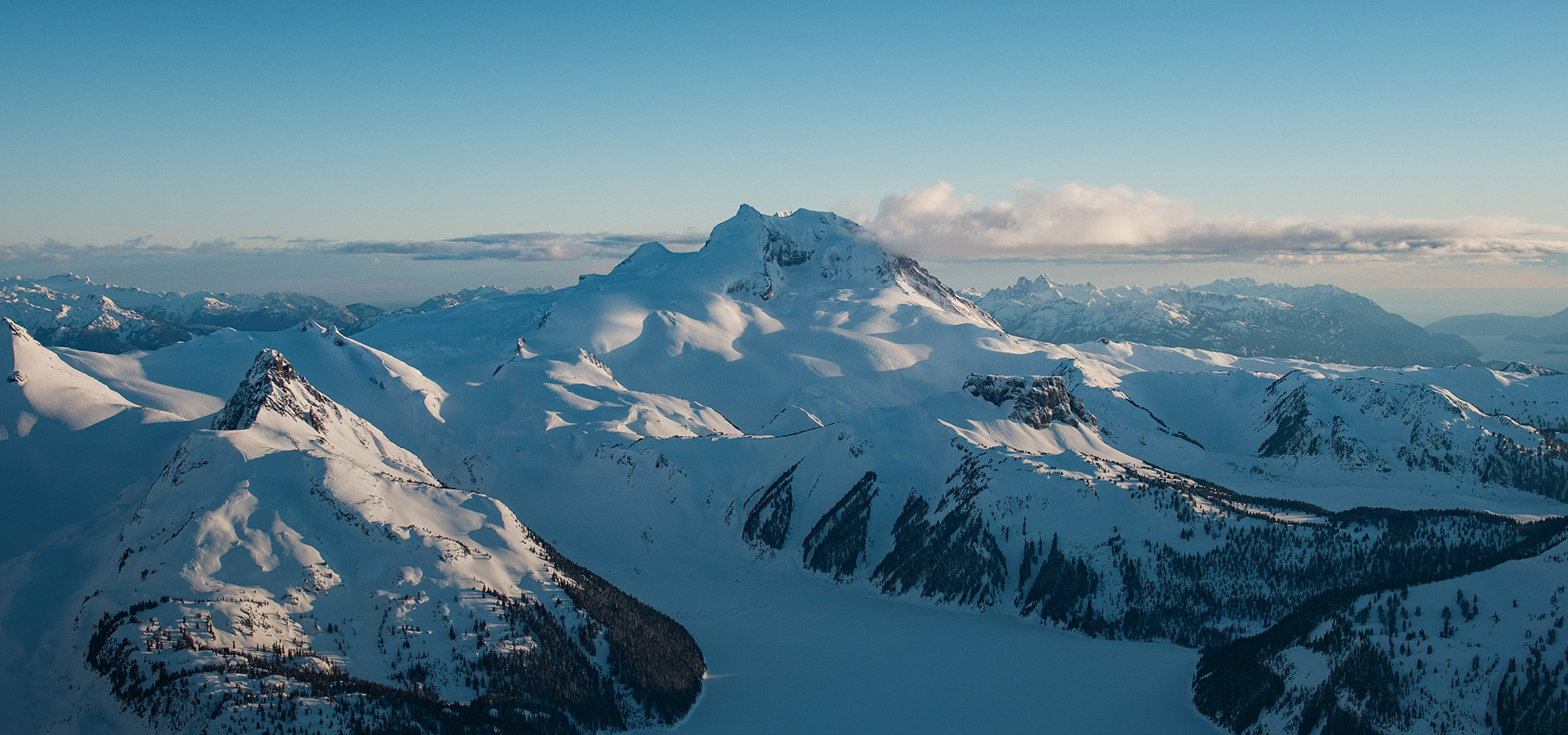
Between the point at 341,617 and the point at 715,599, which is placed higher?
the point at 341,617

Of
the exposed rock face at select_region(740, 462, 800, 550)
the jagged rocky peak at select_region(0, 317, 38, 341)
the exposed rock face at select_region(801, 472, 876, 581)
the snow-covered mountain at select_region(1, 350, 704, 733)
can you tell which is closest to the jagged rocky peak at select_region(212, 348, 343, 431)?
the snow-covered mountain at select_region(1, 350, 704, 733)

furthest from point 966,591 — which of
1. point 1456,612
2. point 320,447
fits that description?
point 320,447

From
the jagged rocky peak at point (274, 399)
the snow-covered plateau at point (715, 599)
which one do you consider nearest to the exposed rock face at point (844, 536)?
the snow-covered plateau at point (715, 599)

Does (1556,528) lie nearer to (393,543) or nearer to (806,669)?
(806,669)

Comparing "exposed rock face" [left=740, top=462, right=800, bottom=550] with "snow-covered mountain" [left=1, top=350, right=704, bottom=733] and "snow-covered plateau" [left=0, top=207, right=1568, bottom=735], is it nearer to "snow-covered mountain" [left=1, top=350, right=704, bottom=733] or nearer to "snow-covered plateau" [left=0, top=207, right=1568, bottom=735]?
"snow-covered plateau" [left=0, top=207, right=1568, bottom=735]

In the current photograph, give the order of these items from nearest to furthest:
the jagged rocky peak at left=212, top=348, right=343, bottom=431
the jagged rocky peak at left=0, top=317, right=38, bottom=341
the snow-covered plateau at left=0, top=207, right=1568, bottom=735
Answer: the snow-covered plateau at left=0, top=207, right=1568, bottom=735
the jagged rocky peak at left=212, top=348, right=343, bottom=431
the jagged rocky peak at left=0, top=317, right=38, bottom=341

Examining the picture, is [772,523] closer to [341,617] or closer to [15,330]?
[341,617]

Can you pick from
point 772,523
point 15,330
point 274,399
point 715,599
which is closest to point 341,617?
point 274,399

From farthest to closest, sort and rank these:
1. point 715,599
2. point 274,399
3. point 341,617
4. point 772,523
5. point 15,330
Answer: point 772,523 → point 15,330 → point 715,599 → point 274,399 → point 341,617
